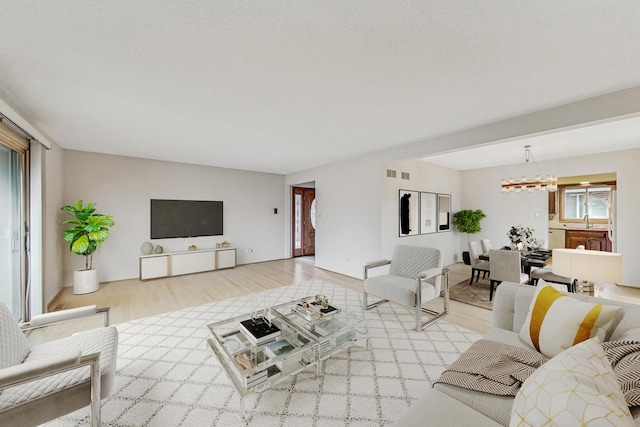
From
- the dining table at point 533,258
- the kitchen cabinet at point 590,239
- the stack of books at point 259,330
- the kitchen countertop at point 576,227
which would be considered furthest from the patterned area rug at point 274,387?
the kitchen countertop at point 576,227

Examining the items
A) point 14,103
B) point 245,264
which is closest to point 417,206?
point 245,264

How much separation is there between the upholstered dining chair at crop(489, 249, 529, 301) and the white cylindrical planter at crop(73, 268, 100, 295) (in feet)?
21.5

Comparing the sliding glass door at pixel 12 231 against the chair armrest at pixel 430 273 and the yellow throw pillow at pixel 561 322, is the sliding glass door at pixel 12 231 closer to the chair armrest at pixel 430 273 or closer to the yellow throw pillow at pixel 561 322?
the chair armrest at pixel 430 273

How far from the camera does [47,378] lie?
142 centimetres

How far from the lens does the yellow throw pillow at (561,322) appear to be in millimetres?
1328

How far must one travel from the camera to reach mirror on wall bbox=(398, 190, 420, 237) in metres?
5.12

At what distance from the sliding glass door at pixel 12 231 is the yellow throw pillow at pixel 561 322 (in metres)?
4.85

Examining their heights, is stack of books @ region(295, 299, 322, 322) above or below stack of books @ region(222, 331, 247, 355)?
above

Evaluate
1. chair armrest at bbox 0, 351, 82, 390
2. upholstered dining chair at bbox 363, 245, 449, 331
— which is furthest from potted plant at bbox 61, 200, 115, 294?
upholstered dining chair at bbox 363, 245, 449, 331

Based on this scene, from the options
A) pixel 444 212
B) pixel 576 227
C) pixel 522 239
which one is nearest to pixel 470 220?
pixel 444 212

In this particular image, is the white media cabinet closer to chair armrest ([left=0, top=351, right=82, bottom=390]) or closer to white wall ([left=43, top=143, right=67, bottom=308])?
white wall ([left=43, top=143, right=67, bottom=308])

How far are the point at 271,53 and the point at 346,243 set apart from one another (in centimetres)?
412

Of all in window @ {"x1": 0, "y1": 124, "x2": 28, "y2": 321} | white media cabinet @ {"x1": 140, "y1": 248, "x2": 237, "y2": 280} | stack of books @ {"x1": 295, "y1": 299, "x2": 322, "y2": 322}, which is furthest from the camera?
white media cabinet @ {"x1": 140, "y1": 248, "x2": 237, "y2": 280}

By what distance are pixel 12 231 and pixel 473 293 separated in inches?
250
